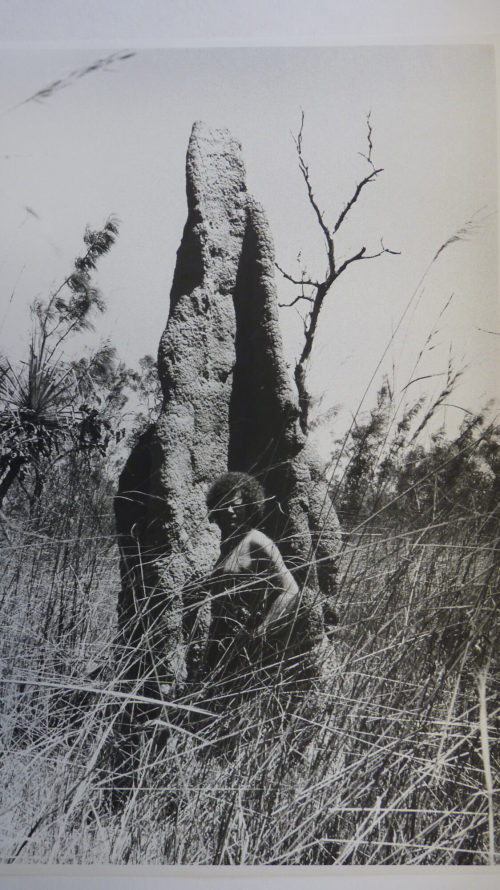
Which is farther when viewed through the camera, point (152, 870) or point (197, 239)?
point (197, 239)

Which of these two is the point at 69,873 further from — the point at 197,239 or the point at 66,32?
the point at 66,32

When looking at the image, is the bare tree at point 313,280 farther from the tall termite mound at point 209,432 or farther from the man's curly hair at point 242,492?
the man's curly hair at point 242,492

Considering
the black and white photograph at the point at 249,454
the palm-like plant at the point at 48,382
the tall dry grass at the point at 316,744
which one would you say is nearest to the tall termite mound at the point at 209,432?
the black and white photograph at the point at 249,454

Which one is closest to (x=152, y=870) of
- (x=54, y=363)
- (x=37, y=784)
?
(x=37, y=784)

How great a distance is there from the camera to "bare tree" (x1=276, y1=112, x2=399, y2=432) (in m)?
2.38

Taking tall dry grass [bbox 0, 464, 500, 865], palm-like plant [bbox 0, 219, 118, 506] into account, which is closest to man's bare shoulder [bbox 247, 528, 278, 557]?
tall dry grass [bbox 0, 464, 500, 865]

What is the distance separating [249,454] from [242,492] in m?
0.12

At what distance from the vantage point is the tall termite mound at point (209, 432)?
7.11 feet

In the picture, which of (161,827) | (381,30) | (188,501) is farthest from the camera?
(381,30)

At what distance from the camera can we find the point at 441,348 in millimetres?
2354

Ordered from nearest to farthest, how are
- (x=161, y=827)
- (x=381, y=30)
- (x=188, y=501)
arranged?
(x=161, y=827), (x=188, y=501), (x=381, y=30)

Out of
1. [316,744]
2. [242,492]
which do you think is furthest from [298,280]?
[316,744]

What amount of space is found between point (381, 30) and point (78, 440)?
151cm

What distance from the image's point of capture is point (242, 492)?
7.41 feet
